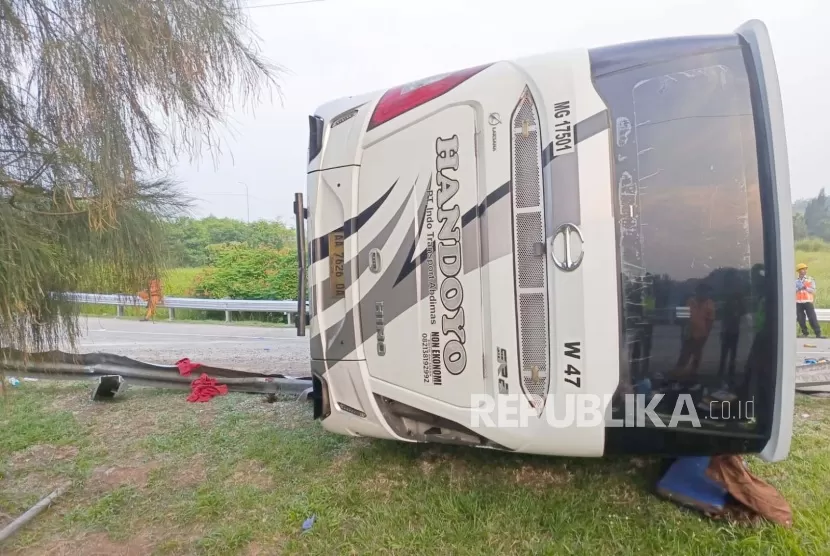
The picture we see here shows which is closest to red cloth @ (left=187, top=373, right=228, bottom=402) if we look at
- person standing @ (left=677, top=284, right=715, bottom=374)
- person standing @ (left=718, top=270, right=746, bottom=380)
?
person standing @ (left=677, top=284, right=715, bottom=374)

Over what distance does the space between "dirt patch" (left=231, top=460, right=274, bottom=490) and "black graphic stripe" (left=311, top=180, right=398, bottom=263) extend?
53.9 inches

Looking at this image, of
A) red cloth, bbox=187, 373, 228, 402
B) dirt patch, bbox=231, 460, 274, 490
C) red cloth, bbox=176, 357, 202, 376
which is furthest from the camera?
red cloth, bbox=176, 357, 202, 376

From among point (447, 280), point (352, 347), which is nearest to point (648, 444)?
point (447, 280)

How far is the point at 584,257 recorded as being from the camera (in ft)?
6.41

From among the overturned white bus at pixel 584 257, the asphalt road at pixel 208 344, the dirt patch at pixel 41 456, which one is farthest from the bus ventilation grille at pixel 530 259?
the asphalt road at pixel 208 344

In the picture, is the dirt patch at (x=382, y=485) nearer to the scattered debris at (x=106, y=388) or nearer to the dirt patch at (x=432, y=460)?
the dirt patch at (x=432, y=460)

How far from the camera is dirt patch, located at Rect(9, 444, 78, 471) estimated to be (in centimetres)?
328

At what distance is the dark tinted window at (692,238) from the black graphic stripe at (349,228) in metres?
1.13

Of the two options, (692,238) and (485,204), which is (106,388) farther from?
(692,238)

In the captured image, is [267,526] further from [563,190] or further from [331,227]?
[563,190]

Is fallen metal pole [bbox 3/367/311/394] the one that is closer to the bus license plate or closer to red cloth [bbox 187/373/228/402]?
red cloth [bbox 187/373/228/402]

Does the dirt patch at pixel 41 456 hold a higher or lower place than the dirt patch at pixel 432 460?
lower

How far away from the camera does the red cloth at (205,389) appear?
4.37m

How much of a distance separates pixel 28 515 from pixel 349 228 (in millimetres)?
2377
